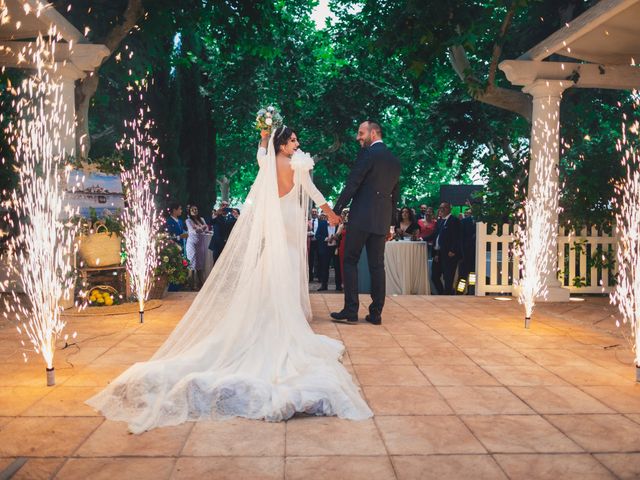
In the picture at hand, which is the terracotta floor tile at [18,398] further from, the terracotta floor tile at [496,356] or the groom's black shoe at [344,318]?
the groom's black shoe at [344,318]

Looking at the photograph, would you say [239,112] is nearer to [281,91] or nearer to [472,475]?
[281,91]

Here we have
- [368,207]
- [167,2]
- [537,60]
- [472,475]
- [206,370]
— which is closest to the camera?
[472,475]

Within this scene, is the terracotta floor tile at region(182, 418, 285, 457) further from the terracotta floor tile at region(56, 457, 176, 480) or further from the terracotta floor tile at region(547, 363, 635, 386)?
the terracotta floor tile at region(547, 363, 635, 386)

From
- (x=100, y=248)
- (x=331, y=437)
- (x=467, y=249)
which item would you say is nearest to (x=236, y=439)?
(x=331, y=437)

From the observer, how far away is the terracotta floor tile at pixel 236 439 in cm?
293

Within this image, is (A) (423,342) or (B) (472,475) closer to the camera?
(B) (472,475)

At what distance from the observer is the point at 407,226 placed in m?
12.2

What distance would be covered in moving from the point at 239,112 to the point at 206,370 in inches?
642

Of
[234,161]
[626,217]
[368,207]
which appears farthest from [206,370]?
[234,161]

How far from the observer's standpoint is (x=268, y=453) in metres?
2.92

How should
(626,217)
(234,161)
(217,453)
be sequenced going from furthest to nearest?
(234,161)
(626,217)
(217,453)

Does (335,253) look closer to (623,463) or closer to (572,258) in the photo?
(572,258)

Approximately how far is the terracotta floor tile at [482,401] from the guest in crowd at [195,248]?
31.0ft

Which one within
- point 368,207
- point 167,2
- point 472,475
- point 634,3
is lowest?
point 472,475
